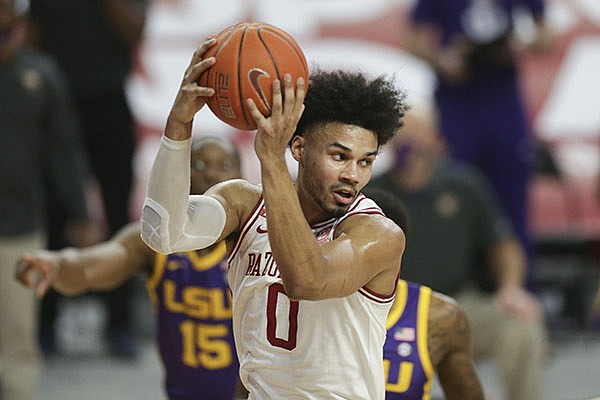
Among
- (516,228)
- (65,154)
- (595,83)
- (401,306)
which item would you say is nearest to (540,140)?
(595,83)

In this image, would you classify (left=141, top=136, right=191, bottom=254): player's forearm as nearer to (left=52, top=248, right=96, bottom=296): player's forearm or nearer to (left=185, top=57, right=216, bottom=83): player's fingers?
(left=185, top=57, right=216, bottom=83): player's fingers

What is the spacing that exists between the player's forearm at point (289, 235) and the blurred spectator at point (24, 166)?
3.45 m

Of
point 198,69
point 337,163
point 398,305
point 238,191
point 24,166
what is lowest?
point 398,305

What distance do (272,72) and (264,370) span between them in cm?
84

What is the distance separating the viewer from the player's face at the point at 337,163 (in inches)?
119

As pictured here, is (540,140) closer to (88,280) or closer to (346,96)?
(88,280)

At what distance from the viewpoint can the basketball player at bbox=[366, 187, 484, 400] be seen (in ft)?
13.2

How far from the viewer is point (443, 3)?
7336 mm

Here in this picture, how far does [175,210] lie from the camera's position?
3025 millimetres

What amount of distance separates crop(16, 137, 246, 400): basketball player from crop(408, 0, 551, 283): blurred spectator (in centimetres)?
279

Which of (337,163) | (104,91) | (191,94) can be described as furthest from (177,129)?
(104,91)

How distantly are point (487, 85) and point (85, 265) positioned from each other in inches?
142

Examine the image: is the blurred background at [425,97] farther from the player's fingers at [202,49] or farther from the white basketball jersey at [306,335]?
the player's fingers at [202,49]

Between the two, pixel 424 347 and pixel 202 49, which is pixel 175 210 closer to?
pixel 202 49
